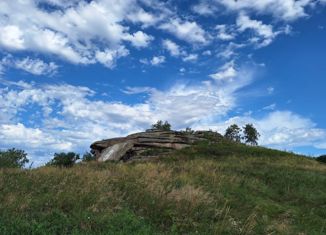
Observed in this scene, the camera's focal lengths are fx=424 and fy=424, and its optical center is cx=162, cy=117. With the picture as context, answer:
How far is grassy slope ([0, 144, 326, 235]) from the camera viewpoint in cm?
995

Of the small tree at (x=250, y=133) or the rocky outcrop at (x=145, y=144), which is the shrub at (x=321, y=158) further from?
the small tree at (x=250, y=133)

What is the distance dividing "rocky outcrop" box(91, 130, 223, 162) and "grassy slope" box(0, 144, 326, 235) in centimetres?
1625

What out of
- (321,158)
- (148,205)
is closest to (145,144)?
(321,158)

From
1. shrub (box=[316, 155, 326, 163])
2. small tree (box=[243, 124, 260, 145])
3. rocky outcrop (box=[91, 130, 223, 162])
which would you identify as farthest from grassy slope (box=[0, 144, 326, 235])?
small tree (box=[243, 124, 260, 145])

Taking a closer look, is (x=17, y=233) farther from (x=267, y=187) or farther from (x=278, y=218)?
(x=267, y=187)

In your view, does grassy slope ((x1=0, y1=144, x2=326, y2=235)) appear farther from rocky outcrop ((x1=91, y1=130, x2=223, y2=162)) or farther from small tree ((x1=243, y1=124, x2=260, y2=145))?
small tree ((x1=243, y1=124, x2=260, y2=145))

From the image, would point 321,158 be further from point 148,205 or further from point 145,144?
point 148,205

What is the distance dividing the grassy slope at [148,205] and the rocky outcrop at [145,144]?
1625 cm

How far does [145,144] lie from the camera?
3734cm

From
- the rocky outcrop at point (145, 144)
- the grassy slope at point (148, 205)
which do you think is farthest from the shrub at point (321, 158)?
the grassy slope at point (148, 205)

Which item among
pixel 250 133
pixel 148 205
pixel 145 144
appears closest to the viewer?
pixel 148 205

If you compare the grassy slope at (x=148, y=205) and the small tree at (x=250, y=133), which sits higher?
A: the small tree at (x=250, y=133)

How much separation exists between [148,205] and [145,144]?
2513cm

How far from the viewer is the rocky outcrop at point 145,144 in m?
35.9
